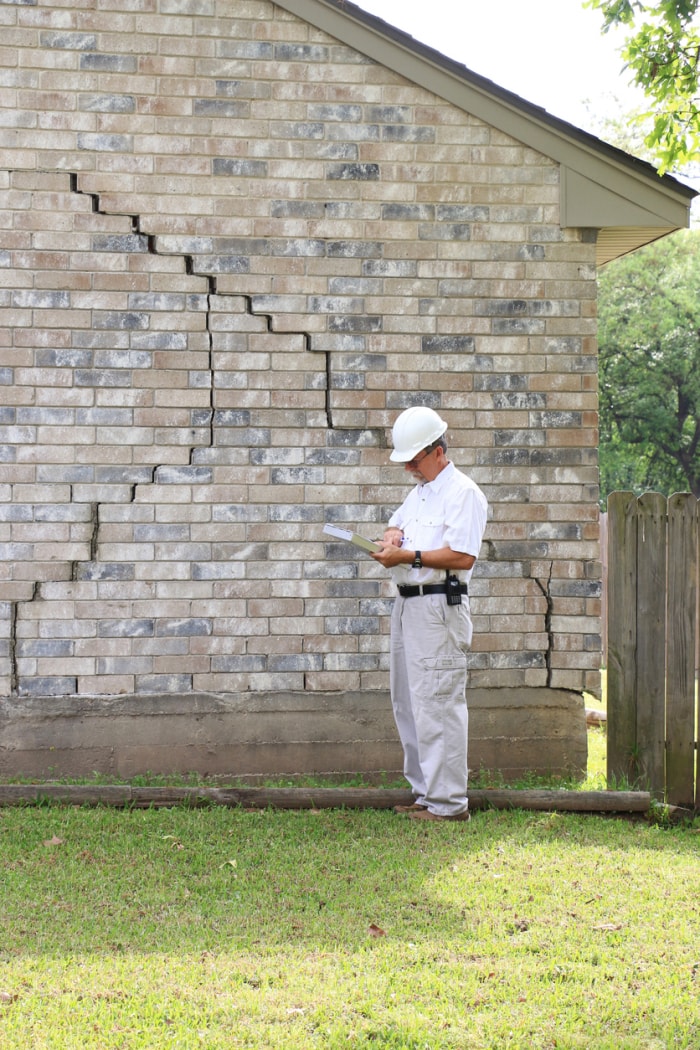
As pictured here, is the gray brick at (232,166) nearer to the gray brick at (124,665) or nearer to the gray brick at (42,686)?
the gray brick at (124,665)

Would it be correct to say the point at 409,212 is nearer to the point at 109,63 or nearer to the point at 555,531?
the point at 109,63

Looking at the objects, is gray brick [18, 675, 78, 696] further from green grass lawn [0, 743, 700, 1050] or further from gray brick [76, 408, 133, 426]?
gray brick [76, 408, 133, 426]

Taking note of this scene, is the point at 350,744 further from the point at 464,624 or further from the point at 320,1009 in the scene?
the point at 320,1009

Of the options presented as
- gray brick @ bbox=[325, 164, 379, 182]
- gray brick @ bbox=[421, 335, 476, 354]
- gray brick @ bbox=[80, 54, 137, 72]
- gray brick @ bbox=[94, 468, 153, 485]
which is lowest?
gray brick @ bbox=[94, 468, 153, 485]

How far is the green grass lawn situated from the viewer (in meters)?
3.48

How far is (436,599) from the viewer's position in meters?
5.75

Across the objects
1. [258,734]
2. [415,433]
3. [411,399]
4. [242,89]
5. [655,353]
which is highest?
[655,353]

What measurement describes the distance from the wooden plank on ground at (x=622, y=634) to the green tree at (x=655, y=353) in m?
27.3

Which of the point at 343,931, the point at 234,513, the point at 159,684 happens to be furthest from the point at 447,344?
the point at 343,931

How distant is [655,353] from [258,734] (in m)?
29.3

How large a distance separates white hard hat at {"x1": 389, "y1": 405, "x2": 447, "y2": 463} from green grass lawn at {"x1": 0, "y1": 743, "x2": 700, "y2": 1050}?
1951mm

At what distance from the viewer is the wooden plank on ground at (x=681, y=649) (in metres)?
6.34

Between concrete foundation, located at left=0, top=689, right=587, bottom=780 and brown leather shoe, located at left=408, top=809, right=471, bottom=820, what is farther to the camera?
concrete foundation, located at left=0, top=689, right=587, bottom=780

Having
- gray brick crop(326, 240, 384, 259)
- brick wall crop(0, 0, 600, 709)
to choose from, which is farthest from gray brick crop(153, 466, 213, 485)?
gray brick crop(326, 240, 384, 259)
